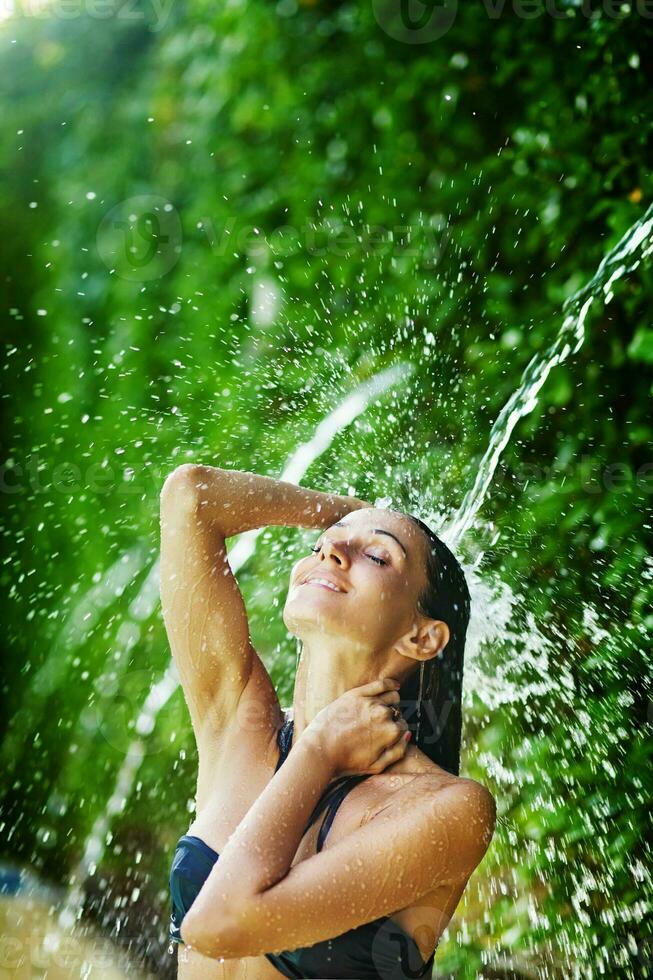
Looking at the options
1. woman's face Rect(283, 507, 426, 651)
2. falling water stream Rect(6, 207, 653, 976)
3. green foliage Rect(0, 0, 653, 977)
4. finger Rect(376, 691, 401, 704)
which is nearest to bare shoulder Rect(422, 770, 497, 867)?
finger Rect(376, 691, 401, 704)

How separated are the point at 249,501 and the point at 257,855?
0.66m

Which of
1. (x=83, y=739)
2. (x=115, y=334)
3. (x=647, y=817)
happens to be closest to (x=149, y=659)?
(x=83, y=739)

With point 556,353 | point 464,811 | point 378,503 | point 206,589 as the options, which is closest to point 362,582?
point 206,589

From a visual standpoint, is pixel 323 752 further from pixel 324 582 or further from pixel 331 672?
pixel 324 582

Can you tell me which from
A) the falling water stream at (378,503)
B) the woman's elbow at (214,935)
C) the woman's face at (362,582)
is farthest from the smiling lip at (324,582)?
the falling water stream at (378,503)

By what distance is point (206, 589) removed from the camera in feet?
5.93

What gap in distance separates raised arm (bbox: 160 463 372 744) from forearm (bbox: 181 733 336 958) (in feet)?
1.11

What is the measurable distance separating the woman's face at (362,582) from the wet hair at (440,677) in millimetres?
37

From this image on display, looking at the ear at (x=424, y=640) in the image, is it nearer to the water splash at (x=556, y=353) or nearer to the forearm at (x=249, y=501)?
the forearm at (x=249, y=501)

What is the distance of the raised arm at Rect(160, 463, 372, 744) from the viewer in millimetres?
1805

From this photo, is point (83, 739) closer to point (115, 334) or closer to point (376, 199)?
point (115, 334)

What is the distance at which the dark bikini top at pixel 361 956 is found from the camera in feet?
4.91

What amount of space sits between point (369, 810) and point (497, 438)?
159 cm

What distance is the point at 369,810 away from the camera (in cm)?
157
